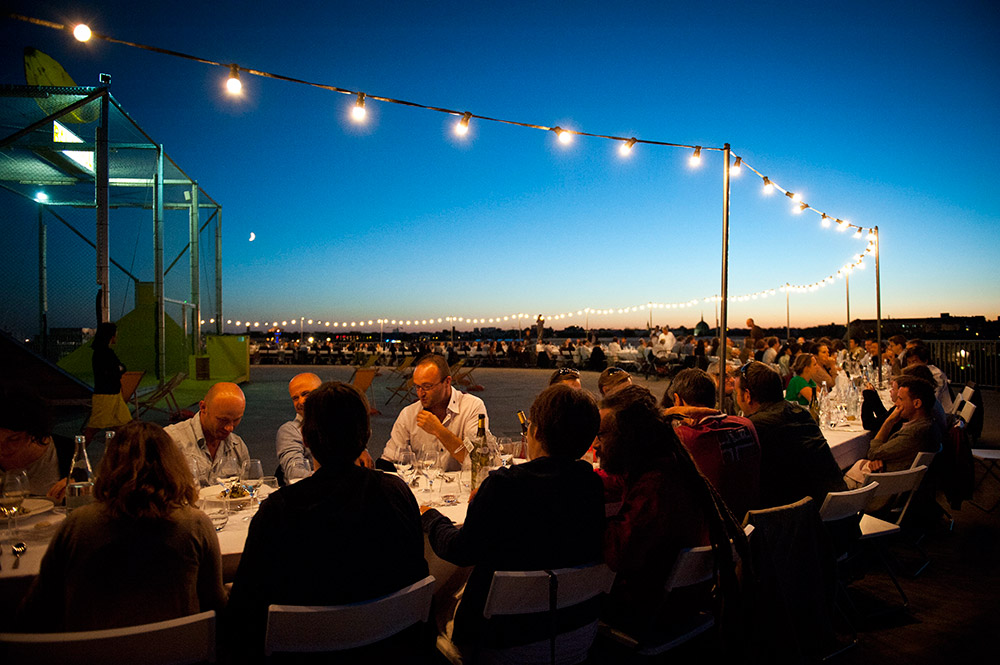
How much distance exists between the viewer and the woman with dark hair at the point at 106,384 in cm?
643

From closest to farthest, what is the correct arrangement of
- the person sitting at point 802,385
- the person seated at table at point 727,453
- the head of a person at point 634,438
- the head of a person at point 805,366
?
the head of a person at point 634,438 < the person seated at table at point 727,453 < the person sitting at point 802,385 < the head of a person at point 805,366

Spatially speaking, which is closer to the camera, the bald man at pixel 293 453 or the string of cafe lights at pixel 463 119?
the bald man at pixel 293 453

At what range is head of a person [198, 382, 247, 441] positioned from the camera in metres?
2.70

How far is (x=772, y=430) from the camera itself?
2.68m

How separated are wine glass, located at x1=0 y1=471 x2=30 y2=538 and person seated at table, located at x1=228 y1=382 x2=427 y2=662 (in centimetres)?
114

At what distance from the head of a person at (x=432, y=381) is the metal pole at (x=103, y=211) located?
6340mm

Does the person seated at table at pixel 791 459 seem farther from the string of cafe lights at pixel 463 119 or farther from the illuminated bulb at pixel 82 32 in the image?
A: the illuminated bulb at pixel 82 32

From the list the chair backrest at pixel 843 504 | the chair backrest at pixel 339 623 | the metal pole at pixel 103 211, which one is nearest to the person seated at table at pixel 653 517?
the chair backrest at pixel 339 623

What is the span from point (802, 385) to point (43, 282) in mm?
12747

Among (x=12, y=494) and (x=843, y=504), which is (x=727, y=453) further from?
(x=12, y=494)

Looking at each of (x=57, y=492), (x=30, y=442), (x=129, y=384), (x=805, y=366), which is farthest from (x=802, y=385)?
(x=129, y=384)

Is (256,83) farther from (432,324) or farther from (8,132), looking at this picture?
(432,324)

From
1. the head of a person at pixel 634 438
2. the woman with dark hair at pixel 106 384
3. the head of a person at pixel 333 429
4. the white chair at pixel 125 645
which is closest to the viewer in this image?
the white chair at pixel 125 645

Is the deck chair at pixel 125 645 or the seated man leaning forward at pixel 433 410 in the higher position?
the seated man leaning forward at pixel 433 410
